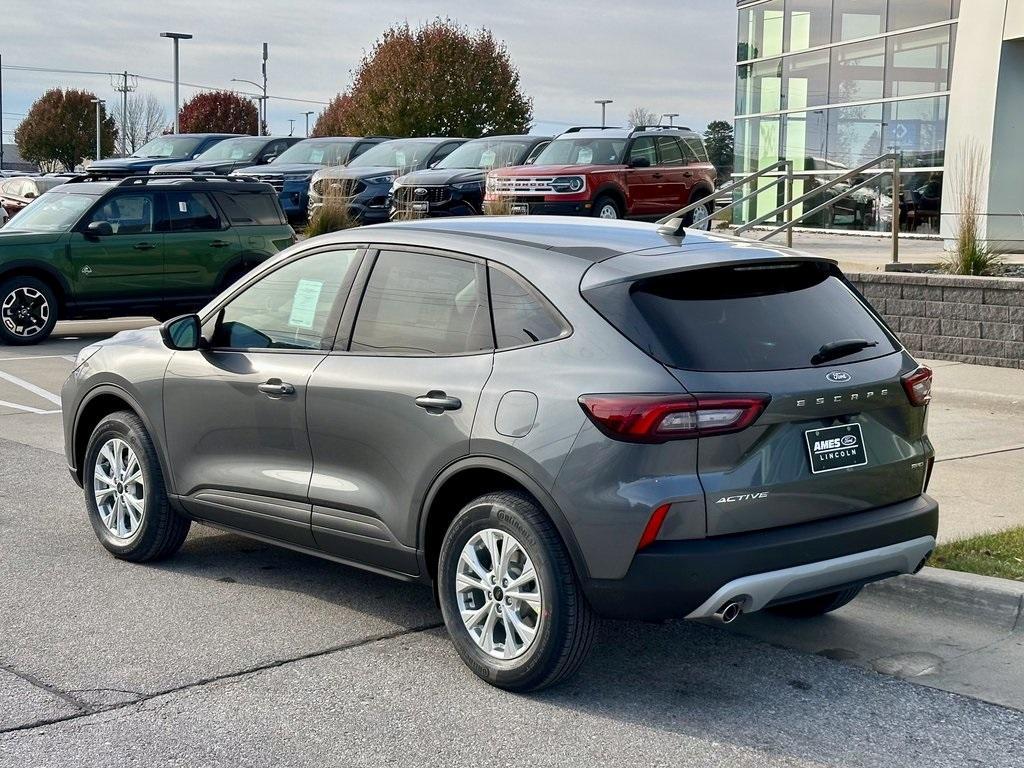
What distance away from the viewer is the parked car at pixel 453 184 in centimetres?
2297

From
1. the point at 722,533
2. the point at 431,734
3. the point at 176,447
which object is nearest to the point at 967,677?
the point at 722,533

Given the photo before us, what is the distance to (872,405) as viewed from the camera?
4.99 metres

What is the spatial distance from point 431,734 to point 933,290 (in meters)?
9.48

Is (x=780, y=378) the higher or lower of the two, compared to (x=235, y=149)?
lower

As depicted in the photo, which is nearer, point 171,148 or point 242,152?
point 242,152

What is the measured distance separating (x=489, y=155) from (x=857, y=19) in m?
6.92

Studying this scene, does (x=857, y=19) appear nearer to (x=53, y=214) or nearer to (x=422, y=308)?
A: (x=53, y=214)

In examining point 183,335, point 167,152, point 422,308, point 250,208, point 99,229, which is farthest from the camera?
point 167,152

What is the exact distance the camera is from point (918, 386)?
523 centimetres

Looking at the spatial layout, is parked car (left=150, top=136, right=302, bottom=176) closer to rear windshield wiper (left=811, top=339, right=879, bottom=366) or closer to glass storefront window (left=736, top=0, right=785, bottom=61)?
glass storefront window (left=736, top=0, right=785, bottom=61)

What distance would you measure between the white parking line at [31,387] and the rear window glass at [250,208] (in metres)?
4.20

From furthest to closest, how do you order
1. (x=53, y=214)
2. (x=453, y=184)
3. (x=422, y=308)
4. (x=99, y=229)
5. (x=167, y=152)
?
(x=167, y=152)
(x=453, y=184)
(x=53, y=214)
(x=99, y=229)
(x=422, y=308)


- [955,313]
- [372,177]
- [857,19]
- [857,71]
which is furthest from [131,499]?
[857,19]

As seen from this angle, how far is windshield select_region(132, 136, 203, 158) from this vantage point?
3200 cm
